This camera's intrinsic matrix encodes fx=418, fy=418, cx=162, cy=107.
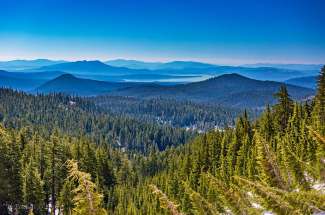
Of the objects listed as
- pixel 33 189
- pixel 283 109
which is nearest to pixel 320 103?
pixel 283 109

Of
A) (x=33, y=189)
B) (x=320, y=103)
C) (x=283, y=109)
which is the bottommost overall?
(x=33, y=189)

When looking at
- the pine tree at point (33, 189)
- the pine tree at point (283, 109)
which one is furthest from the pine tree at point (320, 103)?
the pine tree at point (33, 189)

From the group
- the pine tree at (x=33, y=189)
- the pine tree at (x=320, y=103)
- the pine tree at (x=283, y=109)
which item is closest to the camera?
the pine tree at (x=320, y=103)

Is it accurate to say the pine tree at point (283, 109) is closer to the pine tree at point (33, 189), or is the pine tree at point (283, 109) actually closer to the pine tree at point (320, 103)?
the pine tree at point (320, 103)

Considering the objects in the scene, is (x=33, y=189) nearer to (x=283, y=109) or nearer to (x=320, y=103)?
(x=283, y=109)

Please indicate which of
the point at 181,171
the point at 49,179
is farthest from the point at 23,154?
the point at 181,171

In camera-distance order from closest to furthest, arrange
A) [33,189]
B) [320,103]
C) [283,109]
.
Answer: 1. [33,189]
2. [320,103]
3. [283,109]

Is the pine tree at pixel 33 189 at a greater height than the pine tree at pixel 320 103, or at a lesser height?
lesser

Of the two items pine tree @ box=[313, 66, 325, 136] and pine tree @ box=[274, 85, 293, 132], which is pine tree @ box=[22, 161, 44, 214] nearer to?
pine tree @ box=[274, 85, 293, 132]

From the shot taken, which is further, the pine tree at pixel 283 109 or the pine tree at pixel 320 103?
the pine tree at pixel 283 109

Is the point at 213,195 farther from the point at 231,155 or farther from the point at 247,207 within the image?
the point at 247,207

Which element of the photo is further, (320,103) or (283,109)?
(283,109)
